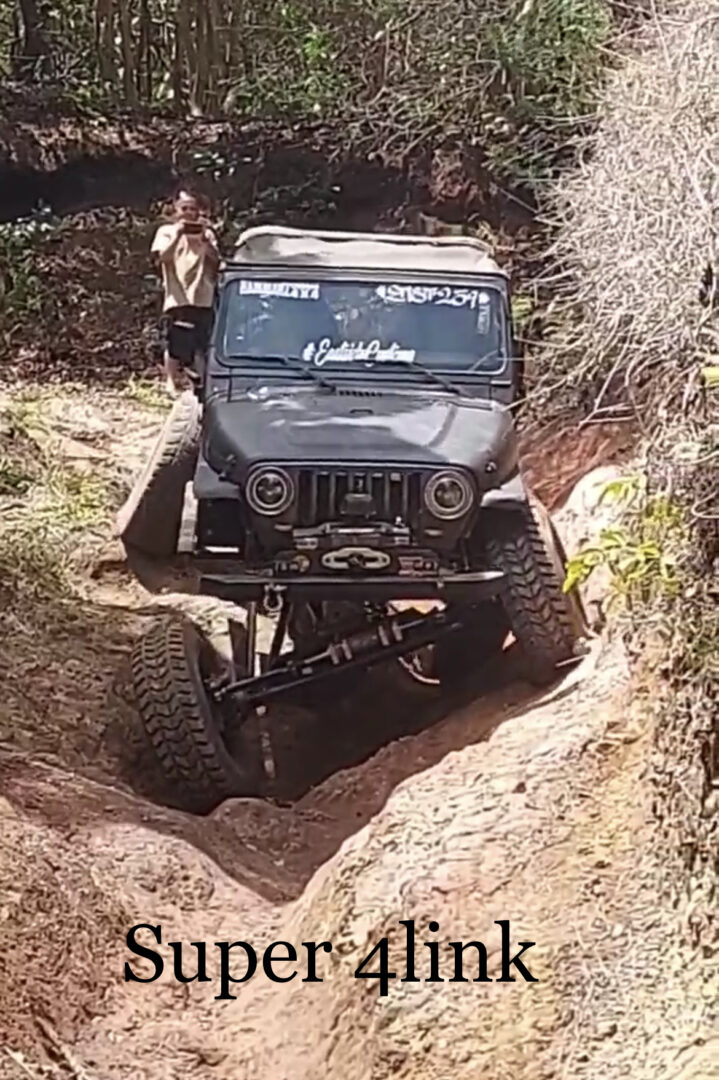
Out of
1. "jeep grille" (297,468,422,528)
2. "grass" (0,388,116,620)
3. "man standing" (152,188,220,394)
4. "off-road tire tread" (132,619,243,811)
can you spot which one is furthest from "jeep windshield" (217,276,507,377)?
"man standing" (152,188,220,394)

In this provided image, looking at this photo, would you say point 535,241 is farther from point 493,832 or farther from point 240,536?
point 493,832

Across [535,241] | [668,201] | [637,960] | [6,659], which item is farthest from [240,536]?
[535,241]

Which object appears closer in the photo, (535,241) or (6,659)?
(6,659)

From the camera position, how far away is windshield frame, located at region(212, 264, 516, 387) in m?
7.16

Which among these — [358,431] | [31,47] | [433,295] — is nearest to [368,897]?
[358,431]

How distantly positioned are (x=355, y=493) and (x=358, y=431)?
13.6 inches

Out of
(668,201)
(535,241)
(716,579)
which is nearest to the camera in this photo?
(716,579)

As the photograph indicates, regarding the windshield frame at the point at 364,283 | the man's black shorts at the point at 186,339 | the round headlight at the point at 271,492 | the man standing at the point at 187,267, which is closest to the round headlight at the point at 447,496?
the round headlight at the point at 271,492

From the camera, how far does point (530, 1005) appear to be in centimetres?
379

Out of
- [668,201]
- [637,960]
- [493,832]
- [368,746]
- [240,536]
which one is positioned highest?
[668,201]

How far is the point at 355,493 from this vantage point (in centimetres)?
648

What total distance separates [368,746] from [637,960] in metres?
3.41

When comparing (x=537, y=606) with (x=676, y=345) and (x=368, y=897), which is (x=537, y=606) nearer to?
(x=676, y=345)

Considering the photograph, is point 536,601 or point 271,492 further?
point 536,601
